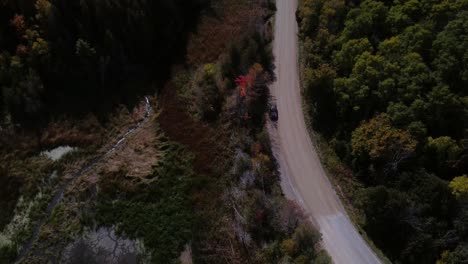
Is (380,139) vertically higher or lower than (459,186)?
higher

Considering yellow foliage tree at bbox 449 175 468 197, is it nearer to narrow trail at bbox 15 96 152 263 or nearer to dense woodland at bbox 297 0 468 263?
dense woodland at bbox 297 0 468 263

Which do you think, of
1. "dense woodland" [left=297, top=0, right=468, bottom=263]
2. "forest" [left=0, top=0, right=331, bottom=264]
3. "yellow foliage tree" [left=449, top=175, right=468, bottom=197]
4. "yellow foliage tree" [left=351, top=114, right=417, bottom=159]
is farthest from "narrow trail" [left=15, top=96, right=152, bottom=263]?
"yellow foliage tree" [left=449, top=175, right=468, bottom=197]

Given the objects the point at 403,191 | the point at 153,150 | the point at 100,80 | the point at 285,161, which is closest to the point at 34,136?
the point at 100,80

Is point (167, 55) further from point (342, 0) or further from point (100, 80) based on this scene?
point (342, 0)

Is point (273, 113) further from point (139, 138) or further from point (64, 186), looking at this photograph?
point (64, 186)

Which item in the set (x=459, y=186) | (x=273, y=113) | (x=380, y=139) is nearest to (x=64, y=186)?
(x=273, y=113)

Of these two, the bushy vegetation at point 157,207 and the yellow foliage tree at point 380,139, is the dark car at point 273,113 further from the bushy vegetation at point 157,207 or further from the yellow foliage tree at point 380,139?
the bushy vegetation at point 157,207

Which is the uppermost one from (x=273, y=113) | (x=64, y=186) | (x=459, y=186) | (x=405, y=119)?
(x=405, y=119)
